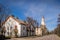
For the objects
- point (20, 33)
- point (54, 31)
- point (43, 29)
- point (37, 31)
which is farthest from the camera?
point (37, 31)

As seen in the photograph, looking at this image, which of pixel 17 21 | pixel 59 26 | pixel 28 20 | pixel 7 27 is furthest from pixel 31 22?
pixel 59 26

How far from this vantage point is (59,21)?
17.8 m

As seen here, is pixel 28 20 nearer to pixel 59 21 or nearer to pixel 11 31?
pixel 11 31

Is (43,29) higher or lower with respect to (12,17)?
lower

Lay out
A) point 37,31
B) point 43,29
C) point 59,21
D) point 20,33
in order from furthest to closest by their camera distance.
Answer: point 37,31 < point 43,29 < point 20,33 < point 59,21

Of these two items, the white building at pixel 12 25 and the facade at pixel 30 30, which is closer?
the white building at pixel 12 25

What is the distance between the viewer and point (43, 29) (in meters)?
27.1

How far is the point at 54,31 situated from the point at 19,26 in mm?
7507

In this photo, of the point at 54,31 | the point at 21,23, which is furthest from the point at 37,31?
the point at 54,31

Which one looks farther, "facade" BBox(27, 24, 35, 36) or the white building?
"facade" BBox(27, 24, 35, 36)

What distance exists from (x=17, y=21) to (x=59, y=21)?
31.6 ft

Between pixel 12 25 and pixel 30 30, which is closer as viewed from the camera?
pixel 12 25

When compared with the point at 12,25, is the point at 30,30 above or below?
below

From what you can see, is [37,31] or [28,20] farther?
[37,31]
